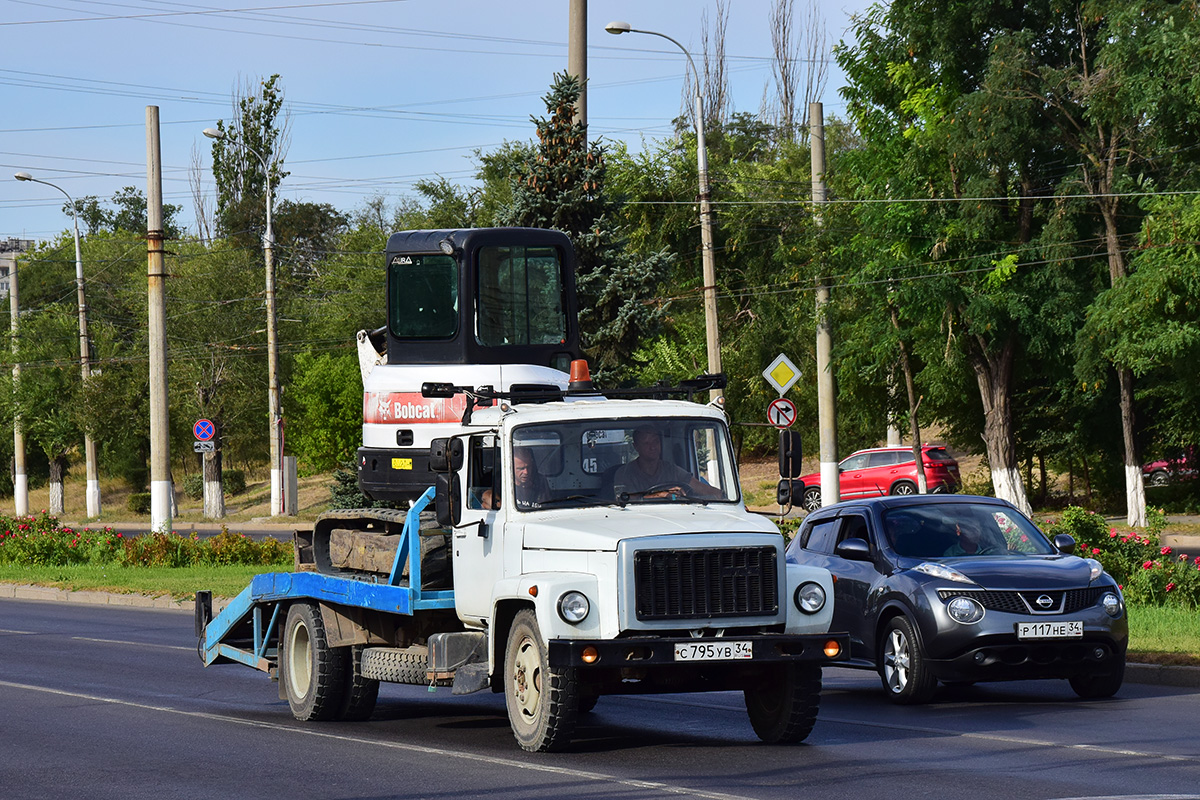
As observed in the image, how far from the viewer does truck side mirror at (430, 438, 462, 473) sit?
34.1 ft

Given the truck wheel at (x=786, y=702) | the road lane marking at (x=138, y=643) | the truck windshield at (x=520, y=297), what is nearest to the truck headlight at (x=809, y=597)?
the truck wheel at (x=786, y=702)

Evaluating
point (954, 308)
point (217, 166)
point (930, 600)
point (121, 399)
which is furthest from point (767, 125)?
point (930, 600)

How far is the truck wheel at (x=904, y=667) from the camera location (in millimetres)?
11961

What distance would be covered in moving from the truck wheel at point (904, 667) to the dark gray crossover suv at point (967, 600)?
0.4 inches

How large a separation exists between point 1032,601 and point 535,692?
4237 mm

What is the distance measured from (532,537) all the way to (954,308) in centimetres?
2983

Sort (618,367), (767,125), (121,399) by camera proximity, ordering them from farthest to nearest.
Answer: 1. (767,125)
2. (121,399)
3. (618,367)

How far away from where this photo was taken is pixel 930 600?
11.8m

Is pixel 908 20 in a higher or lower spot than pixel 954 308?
higher

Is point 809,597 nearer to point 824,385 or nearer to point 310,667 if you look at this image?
point 310,667

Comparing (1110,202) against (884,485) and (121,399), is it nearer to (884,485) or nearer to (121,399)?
(884,485)

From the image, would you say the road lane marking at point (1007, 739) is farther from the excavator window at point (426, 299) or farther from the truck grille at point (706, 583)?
the excavator window at point (426, 299)

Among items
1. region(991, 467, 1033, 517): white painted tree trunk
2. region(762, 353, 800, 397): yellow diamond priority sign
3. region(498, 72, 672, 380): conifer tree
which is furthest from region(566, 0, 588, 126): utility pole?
region(991, 467, 1033, 517): white painted tree trunk

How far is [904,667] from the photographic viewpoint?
40.1 ft
